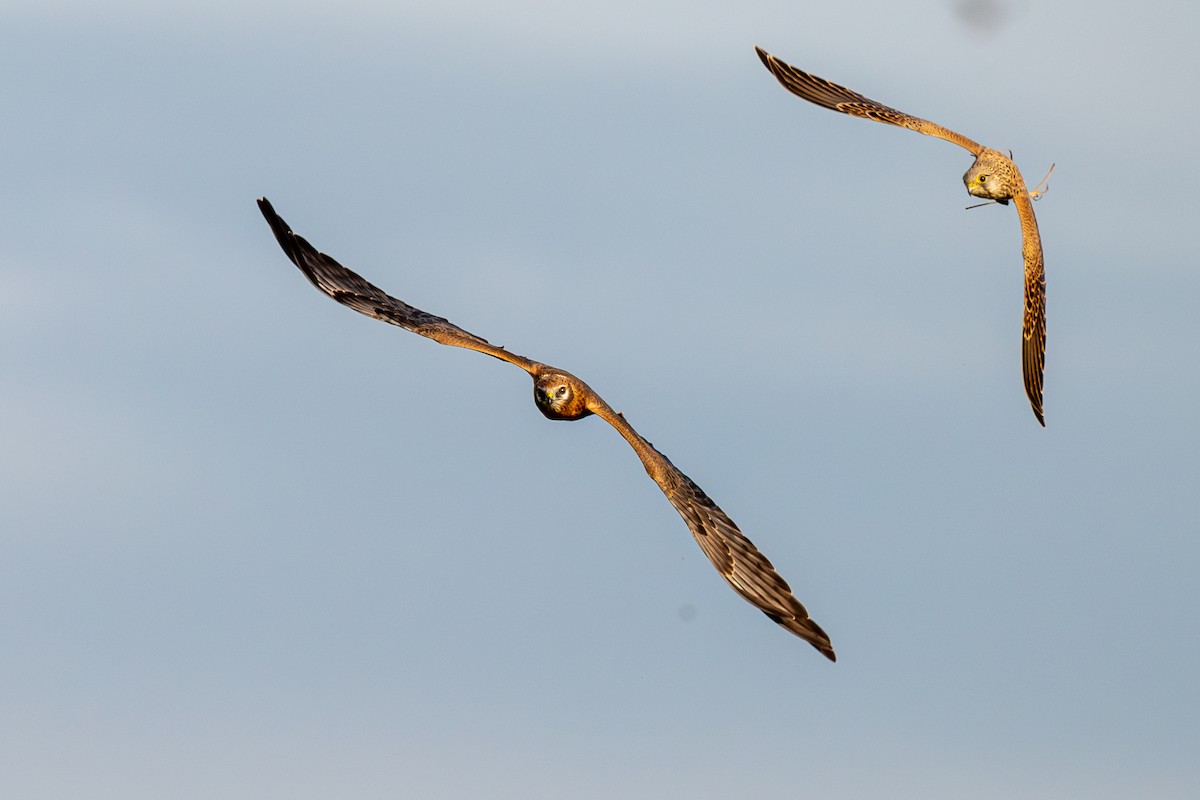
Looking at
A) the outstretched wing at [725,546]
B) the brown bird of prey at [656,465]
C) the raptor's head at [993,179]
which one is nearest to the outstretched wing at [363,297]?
the brown bird of prey at [656,465]

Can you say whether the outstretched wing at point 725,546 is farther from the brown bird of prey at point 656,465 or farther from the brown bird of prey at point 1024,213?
the brown bird of prey at point 1024,213

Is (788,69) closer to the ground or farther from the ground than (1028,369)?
farther from the ground

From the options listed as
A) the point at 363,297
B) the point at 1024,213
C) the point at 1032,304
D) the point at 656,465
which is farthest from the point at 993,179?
the point at 363,297

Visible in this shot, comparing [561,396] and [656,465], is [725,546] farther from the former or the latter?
[561,396]

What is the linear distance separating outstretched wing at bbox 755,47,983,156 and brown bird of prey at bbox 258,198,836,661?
36.5 feet

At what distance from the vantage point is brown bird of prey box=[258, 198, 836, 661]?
56156 millimetres

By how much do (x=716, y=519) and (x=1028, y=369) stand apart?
9742mm

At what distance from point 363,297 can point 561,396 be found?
7415 millimetres

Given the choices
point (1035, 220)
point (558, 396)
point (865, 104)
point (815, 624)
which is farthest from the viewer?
point (865, 104)

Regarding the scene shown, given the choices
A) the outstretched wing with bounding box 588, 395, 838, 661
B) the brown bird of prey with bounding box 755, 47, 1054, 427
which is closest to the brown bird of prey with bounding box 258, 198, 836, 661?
the outstretched wing with bounding box 588, 395, 838, 661

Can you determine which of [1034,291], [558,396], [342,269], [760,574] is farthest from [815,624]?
[342,269]

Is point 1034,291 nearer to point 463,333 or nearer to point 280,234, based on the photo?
point 463,333

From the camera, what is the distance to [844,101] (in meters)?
68.0

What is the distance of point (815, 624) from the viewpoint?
55.2 metres
